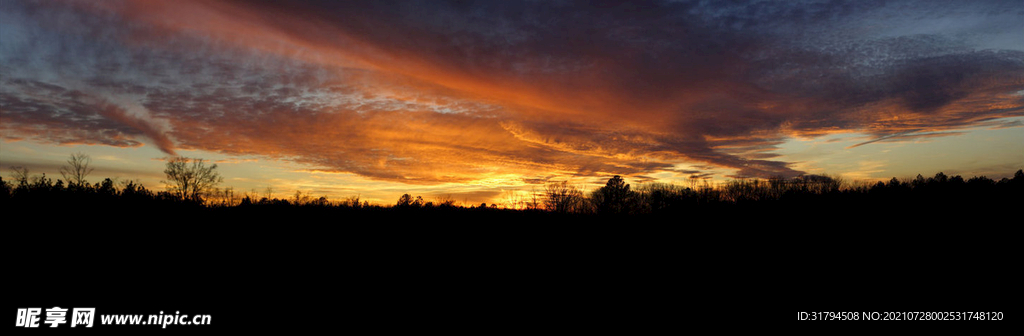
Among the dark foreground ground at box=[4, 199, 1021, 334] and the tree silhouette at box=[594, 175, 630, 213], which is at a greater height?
the tree silhouette at box=[594, 175, 630, 213]

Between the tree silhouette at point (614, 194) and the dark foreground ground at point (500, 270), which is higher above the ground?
the tree silhouette at point (614, 194)

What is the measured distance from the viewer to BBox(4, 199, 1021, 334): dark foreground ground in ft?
33.5

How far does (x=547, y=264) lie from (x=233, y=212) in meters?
16.2

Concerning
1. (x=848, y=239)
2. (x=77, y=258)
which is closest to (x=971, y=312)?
(x=848, y=239)

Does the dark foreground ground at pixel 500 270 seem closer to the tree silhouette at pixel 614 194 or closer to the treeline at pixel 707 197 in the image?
the treeline at pixel 707 197

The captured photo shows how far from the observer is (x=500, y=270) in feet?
44.2

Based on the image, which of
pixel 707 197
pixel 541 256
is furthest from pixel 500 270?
pixel 707 197

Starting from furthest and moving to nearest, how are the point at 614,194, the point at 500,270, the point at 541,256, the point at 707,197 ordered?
1. the point at 614,194
2. the point at 707,197
3. the point at 541,256
4. the point at 500,270

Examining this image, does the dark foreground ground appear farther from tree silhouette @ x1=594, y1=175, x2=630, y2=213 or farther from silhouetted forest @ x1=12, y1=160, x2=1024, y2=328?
tree silhouette @ x1=594, y1=175, x2=630, y2=213

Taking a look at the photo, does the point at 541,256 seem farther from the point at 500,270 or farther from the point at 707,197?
the point at 707,197

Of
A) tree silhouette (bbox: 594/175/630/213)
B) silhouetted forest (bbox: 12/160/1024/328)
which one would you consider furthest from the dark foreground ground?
tree silhouette (bbox: 594/175/630/213)

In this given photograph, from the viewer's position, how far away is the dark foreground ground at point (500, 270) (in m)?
10.2

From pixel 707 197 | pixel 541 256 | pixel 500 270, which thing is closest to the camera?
pixel 500 270

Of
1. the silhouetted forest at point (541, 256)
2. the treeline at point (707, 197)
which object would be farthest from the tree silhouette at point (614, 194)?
the silhouetted forest at point (541, 256)
